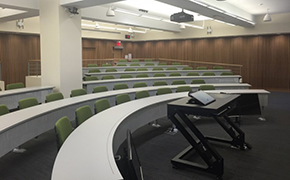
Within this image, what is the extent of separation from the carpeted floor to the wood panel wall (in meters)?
7.69

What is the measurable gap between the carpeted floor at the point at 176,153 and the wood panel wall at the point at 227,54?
769cm

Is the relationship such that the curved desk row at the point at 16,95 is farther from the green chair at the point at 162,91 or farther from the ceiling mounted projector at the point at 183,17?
the ceiling mounted projector at the point at 183,17

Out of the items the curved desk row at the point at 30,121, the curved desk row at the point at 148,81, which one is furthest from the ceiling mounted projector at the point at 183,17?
the curved desk row at the point at 30,121

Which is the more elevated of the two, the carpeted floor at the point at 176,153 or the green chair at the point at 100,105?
the green chair at the point at 100,105

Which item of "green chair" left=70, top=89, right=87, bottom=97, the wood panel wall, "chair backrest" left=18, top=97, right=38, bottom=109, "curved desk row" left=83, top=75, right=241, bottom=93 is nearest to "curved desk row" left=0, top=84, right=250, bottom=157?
"chair backrest" left=18, top=97, right=38, bottom=109

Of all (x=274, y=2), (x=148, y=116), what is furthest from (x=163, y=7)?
(x=148, y=116)

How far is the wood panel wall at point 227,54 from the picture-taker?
11656 millimetres

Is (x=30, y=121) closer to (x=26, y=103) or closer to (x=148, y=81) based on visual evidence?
(x=26, y=103)

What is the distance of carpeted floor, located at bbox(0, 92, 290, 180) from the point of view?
3.27m

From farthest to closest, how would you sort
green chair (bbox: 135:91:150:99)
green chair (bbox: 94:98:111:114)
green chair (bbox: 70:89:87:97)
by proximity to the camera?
1. green chair (bbox: 70:89:87:97)
2. green chair (bbox: 135:91:150:99)
3. green chair (bbox: 94:98:111:114)

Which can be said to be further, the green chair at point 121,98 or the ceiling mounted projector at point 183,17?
the ceiling mounted projector at point 183,17

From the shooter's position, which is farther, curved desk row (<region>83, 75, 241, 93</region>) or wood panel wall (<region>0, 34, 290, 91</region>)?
wood panel wall (<region>0, 34, 290, 91</region>)

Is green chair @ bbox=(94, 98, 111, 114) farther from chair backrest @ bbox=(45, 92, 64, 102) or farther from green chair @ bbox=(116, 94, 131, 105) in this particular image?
chair backrest @ bbox=(45, 92, 64, 102)

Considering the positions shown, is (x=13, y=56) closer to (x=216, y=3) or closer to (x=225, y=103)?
(x=216, y=3)
